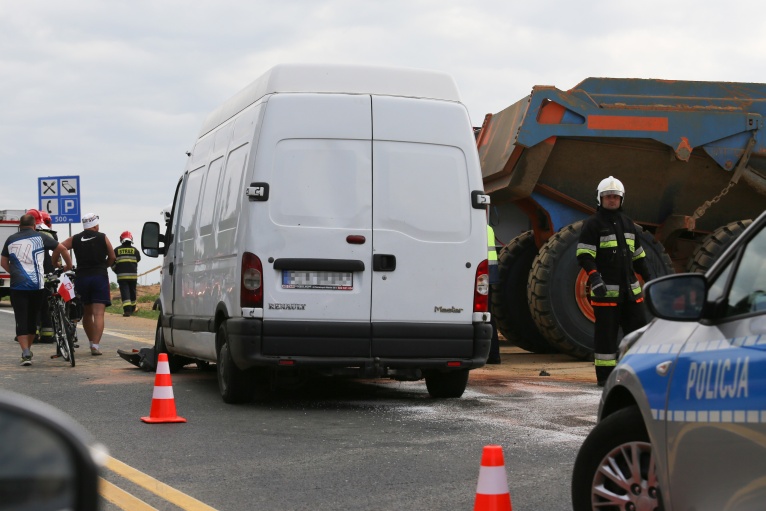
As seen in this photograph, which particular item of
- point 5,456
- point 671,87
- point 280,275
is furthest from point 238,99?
point 5,456

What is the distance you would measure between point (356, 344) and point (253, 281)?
864mm

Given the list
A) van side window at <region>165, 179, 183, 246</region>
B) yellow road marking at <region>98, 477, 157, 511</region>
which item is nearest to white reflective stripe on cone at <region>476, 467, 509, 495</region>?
yellow road marking at <region>98, 477, 157, 511</region>

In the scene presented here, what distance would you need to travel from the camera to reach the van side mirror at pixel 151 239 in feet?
41.6

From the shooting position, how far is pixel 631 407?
4.40 metres

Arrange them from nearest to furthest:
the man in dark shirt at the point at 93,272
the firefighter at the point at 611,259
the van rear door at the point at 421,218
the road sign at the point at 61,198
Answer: the van rear door at the point at 421,218 < the firefighter at the point at 611,259 < the man in dark shirt at the point at 93,272 < the road sign at the point at 61,198

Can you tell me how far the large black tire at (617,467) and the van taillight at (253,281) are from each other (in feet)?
16.0

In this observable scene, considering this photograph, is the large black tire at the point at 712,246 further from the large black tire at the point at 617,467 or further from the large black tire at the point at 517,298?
the large black tire at the point at 617,467

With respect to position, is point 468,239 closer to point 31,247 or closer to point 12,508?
point 31,247

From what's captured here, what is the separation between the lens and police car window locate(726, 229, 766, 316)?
3.63m

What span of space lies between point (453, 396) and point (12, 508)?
886 centimetres

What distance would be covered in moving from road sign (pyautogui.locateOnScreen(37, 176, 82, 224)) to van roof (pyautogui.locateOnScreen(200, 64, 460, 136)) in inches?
761

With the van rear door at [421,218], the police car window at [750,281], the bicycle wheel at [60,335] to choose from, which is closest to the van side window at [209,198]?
the van rear door at [421,218]

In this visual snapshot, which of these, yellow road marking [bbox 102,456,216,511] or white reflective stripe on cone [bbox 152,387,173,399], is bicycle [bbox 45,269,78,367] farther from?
yellow road marking [bbox 102,456,216,511]

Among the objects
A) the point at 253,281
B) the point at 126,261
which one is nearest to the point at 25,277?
the point at 253,281
